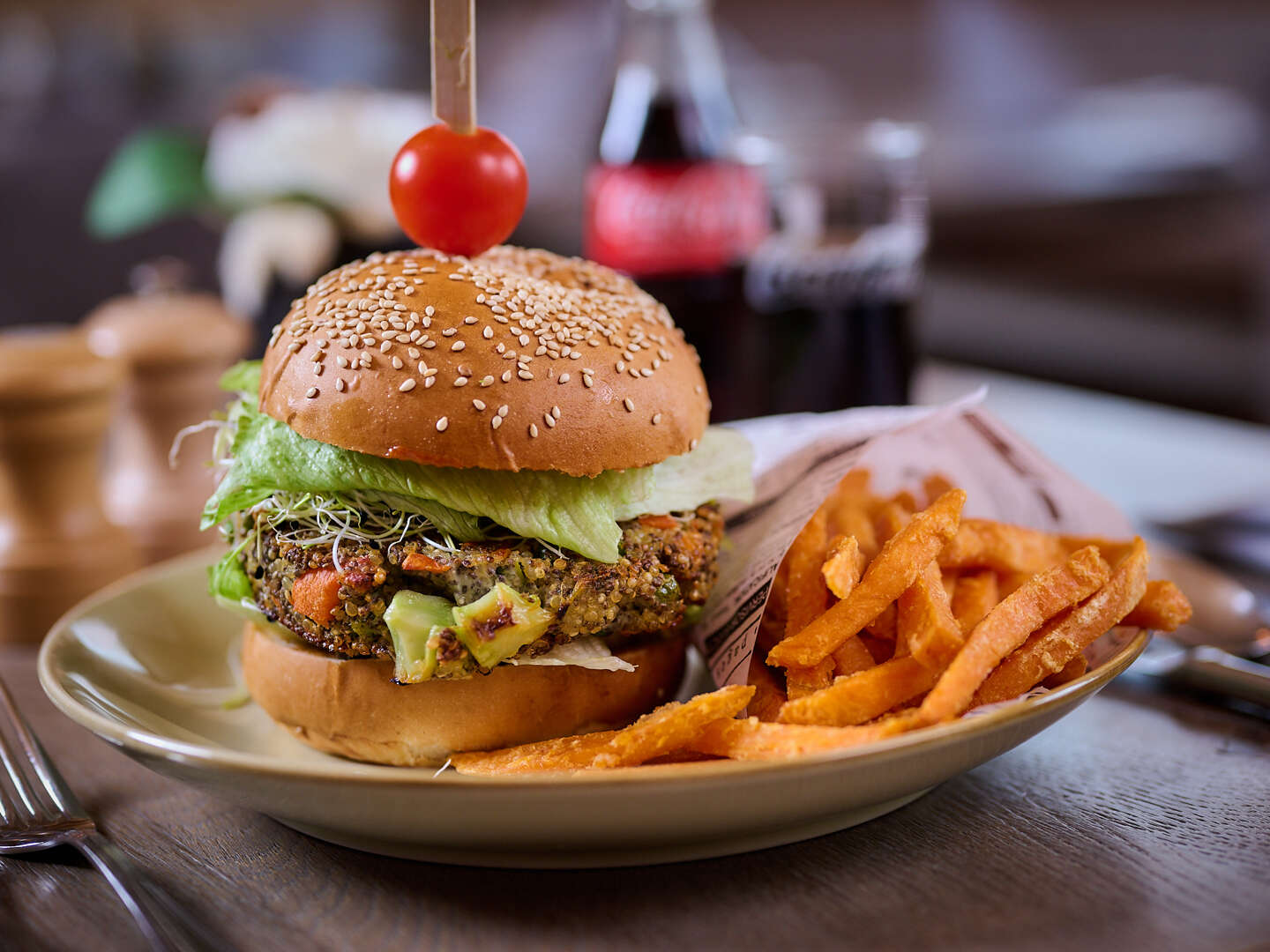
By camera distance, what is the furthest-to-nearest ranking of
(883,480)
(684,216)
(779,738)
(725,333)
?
(725,333) → (684,216) → (883,480) → (779,738)

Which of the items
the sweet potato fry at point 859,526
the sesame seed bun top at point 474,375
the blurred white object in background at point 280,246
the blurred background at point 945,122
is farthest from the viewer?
the blurred background at point 945,122

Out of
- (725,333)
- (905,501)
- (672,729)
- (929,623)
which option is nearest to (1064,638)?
(929,623)

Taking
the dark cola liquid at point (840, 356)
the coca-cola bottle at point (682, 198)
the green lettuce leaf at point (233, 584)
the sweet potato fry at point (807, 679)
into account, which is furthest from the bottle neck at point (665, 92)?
the sweet potato fry at point (807, 679)

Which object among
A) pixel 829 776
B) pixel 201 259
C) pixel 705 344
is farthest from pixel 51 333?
pixel 201 259

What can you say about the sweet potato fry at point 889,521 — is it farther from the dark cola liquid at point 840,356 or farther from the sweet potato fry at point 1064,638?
the dark cola liquid at point 840,356

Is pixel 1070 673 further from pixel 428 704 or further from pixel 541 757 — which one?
pixel 428 704

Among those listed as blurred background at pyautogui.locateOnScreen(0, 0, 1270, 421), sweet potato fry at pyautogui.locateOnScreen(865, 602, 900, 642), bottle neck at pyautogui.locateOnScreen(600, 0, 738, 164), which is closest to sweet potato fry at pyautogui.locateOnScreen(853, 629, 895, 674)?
sweet potato fry at pyautogui.locateOnScreen(865, 602, 900, 642)

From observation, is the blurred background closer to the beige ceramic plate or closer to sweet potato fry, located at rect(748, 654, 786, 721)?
sweet potato fry, located at rect(748, 654, 786, 721)
